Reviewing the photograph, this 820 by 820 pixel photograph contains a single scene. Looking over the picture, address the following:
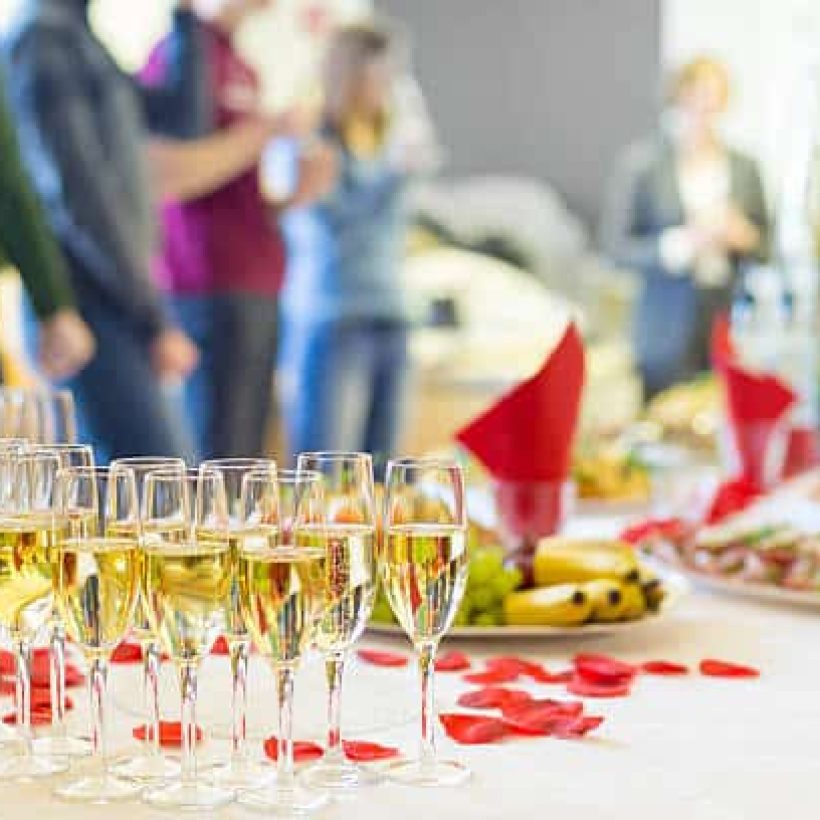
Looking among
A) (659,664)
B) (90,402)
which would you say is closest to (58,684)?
(659,664)

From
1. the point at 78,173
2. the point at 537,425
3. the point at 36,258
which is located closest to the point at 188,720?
the point at 537,425

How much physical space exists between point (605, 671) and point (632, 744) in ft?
0.58

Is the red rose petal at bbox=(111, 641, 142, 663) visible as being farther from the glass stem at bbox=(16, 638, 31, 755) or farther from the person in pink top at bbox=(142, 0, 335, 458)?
the person in pink top at bbox=(142, 0, 335, 458)

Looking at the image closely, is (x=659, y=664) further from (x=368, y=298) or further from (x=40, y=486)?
(x=368, y=298)

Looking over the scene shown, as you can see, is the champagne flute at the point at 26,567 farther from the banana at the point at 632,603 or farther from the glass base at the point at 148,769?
A: the banana at the point at 632,603

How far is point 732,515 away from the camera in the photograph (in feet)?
6.54

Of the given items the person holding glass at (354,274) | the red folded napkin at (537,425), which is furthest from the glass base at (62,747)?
the person holding glass at (354,274)

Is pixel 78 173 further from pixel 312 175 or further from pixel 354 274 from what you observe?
pixel 354 274

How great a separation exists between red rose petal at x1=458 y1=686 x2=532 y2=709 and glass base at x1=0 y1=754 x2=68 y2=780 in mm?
297

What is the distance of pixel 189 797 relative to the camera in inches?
37.9

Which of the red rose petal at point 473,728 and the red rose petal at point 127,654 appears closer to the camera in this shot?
the red rose petal at point 473,728

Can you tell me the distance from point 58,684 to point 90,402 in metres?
2.31

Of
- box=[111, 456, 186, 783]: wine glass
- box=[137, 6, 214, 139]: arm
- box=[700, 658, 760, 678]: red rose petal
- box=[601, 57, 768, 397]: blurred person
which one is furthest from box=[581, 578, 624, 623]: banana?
box=[601, 57, 768, 397]: blurred person

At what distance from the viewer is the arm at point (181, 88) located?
12.1 ft
